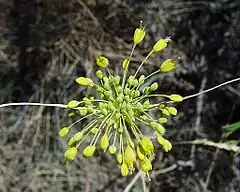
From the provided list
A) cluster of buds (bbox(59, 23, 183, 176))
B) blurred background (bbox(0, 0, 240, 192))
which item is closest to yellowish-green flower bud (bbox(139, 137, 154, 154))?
cluster of buds (bbox(59, 23, 183, 176))

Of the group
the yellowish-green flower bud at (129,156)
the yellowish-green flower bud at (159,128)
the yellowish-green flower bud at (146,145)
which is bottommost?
the yellowish-green flower bud at (129,156)

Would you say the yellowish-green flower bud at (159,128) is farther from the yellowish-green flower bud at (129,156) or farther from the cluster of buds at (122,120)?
the yellowish-green flower bud at (129,156)

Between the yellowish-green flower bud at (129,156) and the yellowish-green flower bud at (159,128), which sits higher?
the yellowish-green flower bud at (159,128)

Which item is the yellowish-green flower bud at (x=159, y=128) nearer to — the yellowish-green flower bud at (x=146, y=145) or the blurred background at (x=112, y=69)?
the yellowish-green flower bud at (x=146, y=145)

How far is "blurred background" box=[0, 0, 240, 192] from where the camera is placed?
392 cm

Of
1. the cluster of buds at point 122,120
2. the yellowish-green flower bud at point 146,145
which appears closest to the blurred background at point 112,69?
the cluster of buds at point 122,120

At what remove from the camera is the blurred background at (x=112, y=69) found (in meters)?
3.92

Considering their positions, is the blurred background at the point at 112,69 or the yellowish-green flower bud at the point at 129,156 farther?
the blurred background at the point at 112,69

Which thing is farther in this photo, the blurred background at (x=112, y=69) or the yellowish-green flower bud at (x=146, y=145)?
the blurred background at (x=112, y=69)

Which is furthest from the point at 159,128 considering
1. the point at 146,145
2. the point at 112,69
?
the point at 112,69

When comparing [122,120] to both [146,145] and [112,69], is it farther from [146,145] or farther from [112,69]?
[112,69]

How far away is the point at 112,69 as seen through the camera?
3.96 metres

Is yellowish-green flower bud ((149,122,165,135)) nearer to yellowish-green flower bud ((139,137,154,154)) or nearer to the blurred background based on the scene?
yellowish-green flower bud ((139,137,154,154))

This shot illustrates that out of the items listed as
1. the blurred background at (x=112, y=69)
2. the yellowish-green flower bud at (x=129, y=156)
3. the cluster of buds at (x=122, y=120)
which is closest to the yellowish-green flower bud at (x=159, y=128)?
the cluster of buds at (x=122, y=120)
